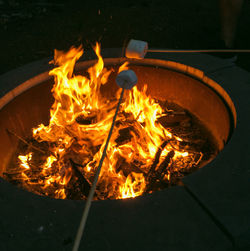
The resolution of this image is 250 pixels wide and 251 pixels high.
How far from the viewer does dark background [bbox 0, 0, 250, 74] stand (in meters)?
5.33

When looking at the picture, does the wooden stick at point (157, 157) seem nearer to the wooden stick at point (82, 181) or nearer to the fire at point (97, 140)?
the fire at point (97, 140)

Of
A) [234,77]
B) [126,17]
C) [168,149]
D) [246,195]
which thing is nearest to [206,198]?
[246,195]

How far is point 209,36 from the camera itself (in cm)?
542

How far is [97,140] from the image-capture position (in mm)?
2736

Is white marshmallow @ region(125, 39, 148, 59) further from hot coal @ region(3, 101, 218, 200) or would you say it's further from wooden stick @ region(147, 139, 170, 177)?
wooden stick @ region(147, 139, 170, 177)

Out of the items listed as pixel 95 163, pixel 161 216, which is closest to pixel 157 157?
pixel 95 163

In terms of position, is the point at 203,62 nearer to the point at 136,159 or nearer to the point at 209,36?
the point at 136,159

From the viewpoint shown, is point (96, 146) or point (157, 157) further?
point (96, 146)

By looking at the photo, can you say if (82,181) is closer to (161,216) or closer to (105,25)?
(161,216)

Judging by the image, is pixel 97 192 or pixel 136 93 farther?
pixel 136 93

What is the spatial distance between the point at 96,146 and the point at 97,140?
7 centimetres

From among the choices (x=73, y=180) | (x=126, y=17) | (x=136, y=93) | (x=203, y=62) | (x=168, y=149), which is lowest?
(x=73, y=180)

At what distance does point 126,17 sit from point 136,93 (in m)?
4.12

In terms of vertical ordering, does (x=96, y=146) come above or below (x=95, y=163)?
above
